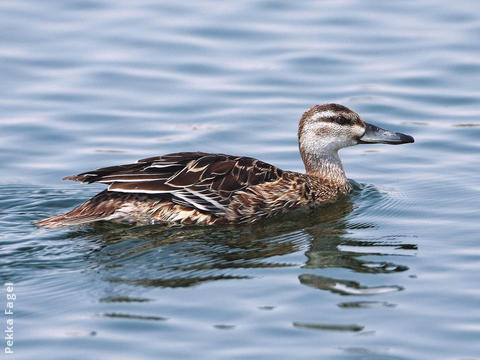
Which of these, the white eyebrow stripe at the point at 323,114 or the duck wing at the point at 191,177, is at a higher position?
the white eyebrow stripe at the point at 323,114

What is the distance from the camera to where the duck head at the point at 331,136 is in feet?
40.7

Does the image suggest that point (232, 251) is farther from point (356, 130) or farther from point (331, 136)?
point (356, 130)

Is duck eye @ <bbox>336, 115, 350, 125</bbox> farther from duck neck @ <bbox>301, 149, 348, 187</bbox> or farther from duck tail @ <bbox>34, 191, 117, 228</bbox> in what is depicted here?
duck tail @ <bbox>34, 191, 117, 228</bbox>

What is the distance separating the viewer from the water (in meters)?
8.45

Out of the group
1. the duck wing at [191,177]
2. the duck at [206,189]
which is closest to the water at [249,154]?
the duck at [206,189]

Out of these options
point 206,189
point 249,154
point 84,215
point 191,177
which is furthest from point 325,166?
point 84,215

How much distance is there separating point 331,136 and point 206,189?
6.56 feet

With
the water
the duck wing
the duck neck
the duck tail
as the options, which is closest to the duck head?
the duck neck

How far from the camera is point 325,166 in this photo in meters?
12.6

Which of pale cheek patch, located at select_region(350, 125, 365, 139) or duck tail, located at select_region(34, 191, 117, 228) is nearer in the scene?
duck tail, located at select_region(34, 191, 117, 228)

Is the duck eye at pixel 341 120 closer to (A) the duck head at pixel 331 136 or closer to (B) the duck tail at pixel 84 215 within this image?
(A) the duck head at pixel 331 136

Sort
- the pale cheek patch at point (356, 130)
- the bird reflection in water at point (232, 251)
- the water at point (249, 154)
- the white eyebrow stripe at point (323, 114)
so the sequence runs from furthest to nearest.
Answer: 1. the pale cheek patch at point (356, 130)
2. the white eyebrow stripe at point (323, 114)
3. the bird reflection in water at point (232, 251)
4. the water at point (249, 154)

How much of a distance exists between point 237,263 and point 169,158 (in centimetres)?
183

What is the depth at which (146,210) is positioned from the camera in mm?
11031
